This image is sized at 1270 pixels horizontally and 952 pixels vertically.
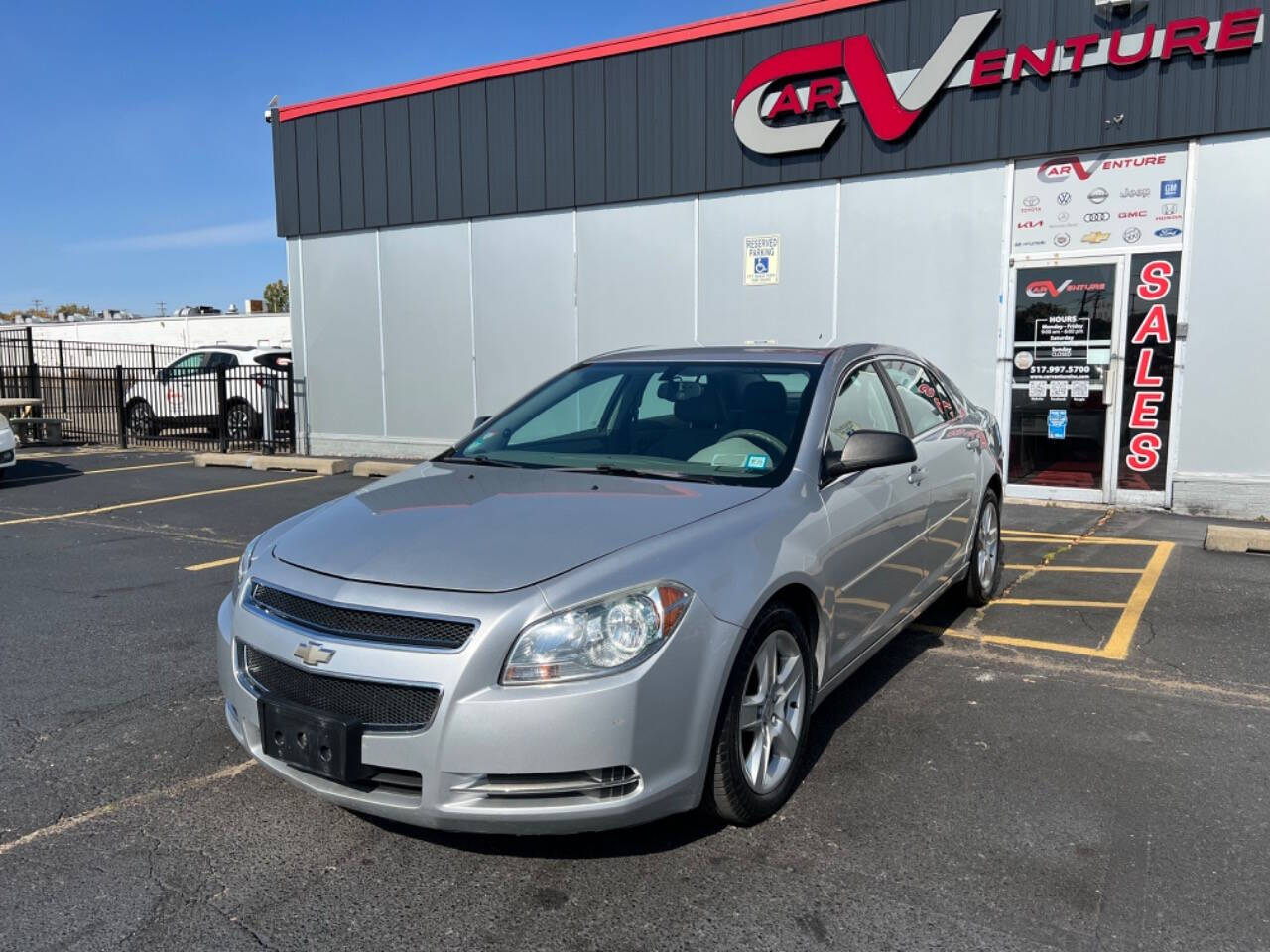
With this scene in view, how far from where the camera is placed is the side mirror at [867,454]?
3682 mm

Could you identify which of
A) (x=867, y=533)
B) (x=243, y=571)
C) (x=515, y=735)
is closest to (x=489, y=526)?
(x=515, y=735)

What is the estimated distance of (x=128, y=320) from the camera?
52906 mm

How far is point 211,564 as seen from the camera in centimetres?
723

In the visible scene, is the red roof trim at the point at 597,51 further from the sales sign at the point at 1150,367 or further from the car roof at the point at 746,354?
the car roof at the point at 746,354

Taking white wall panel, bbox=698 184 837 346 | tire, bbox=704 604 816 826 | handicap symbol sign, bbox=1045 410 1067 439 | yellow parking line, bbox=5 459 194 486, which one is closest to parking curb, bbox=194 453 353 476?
yellow parking line, bbox=5 459 194 486

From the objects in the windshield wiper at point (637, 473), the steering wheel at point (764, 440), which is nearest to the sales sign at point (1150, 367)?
the steering wheel at point (764, 440)

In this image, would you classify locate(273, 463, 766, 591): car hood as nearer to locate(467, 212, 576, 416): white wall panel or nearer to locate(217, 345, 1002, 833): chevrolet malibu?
locate(217, 345, 1002, 833): chevrolet malibu

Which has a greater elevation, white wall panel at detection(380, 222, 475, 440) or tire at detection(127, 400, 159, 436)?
white wall panel at detection(380, 222, 475, 440)

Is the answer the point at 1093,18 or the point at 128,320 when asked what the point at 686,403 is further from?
the point at 128,320

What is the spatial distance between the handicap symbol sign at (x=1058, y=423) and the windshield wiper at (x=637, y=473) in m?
7.35

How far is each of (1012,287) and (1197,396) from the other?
79.1 inches

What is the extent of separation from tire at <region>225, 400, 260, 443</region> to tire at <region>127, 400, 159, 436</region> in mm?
2084

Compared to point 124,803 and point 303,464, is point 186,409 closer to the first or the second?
point 303,464

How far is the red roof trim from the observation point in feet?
34.8
